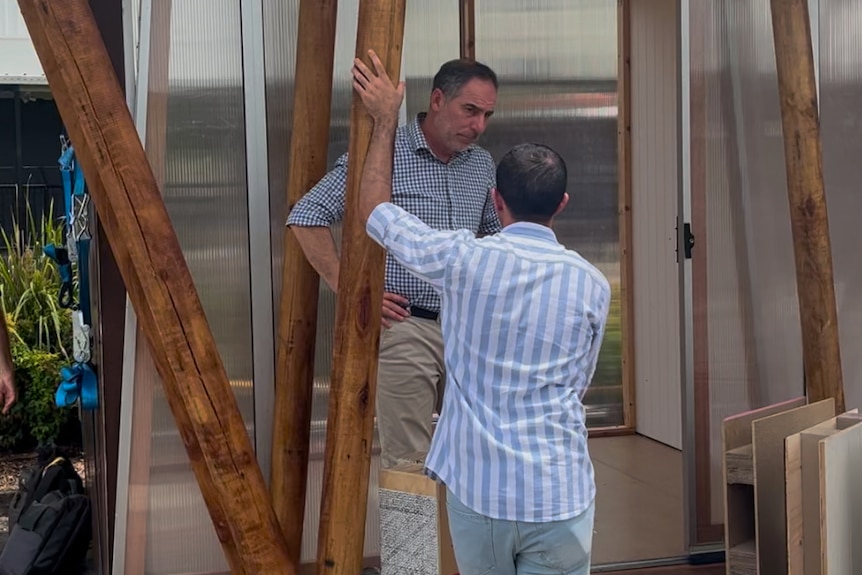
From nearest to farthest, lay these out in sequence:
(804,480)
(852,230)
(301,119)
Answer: (804,480) → (301,119) → (852,230)

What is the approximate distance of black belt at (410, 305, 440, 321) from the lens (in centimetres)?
329

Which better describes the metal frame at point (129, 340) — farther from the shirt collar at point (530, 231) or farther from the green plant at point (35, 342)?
the green plant at point (35, 342)

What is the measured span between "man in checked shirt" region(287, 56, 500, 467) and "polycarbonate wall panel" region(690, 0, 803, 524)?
1.25 m

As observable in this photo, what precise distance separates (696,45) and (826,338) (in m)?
1.19

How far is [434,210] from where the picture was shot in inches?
128

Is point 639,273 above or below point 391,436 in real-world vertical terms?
above

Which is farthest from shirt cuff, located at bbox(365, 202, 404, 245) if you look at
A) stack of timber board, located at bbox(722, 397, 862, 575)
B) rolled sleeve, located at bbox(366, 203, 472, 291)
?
stack of timber board, located at bbox(722, 397, 862, 575)

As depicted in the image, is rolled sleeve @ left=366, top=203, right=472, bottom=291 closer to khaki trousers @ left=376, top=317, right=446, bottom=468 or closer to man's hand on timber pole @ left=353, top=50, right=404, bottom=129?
man's hand on timber pole @ left=353, top=50, right=404, bottom=129

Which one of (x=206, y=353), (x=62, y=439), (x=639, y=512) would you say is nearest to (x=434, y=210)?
(x=206, y=353)

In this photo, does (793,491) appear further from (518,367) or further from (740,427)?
(518,367)

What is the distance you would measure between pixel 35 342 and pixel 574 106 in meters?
3.51

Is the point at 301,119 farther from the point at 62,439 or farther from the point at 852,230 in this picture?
the point at 62,439

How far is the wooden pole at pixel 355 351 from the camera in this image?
8.59ft

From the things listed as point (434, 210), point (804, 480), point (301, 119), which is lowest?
point (804, 480)
